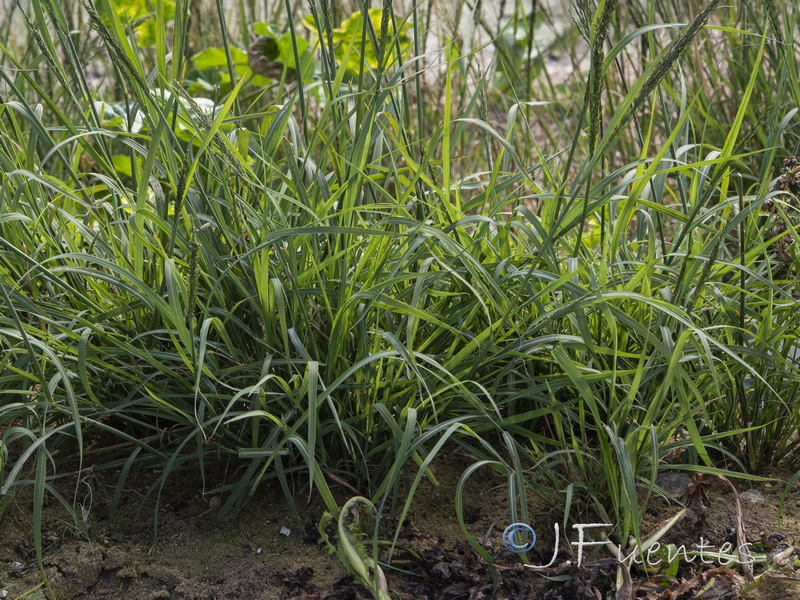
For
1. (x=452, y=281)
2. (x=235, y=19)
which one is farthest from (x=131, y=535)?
(x=235, y=19)

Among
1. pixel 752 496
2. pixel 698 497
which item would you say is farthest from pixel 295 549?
pixel 752 496

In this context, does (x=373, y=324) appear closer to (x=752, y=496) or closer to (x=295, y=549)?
(x=295, y=549)

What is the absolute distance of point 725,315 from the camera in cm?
146

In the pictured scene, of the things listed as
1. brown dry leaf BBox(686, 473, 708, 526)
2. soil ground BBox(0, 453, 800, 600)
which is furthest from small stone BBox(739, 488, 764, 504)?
brown dry leaf BBox(686, 473, 708, 526)

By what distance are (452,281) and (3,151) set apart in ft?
2.72

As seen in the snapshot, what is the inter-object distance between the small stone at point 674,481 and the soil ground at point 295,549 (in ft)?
0.11

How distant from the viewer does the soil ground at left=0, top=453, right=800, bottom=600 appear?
1.21 m

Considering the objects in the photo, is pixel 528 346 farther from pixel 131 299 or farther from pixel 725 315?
pixel 131 299

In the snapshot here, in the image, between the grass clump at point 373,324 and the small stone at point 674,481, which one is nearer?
the grass clump at point 373,324

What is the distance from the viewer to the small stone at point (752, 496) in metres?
1.42

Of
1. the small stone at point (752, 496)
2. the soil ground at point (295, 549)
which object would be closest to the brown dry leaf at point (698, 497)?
the soil ground at point (295, 549)

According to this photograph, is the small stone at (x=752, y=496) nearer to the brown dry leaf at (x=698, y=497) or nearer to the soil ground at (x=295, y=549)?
the soil ground at (x=295, y=549)

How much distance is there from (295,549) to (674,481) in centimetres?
65

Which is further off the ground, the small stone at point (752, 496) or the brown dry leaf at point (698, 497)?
the brown dry leaf at point (698, 497)
